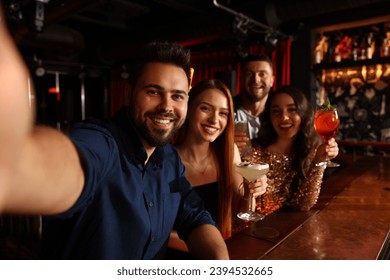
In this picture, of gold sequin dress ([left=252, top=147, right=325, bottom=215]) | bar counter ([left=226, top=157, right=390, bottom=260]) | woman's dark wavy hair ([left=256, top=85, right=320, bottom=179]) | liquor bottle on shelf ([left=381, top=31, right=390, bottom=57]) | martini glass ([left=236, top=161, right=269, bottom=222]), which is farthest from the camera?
liquor bottle on shelf ([left=381, top=31, right=390, bottom=57])

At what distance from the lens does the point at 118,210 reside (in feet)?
3.83

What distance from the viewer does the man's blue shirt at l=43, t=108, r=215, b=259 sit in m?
1.11

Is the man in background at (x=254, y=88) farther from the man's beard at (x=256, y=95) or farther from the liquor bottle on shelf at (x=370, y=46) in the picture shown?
the liquor bottle on shelf at (x=370, y=46)

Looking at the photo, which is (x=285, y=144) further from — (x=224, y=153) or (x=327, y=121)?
(x=224, y=153)

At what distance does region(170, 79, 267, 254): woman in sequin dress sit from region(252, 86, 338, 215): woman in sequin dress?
0.78ft

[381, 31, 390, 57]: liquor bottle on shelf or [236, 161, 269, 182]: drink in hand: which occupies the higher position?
[381, 31, 390, 57]: liquor bottle on shelf

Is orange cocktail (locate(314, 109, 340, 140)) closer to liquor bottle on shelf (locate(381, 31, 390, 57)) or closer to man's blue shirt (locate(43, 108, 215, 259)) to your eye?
man's blue shirt (locate(43, 108, 215, 259))

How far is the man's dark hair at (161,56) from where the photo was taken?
137 centimetres

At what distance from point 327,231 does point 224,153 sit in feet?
3.10

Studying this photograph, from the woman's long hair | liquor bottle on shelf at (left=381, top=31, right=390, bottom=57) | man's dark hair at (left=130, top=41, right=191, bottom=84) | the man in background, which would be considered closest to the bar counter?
the woman's long hair

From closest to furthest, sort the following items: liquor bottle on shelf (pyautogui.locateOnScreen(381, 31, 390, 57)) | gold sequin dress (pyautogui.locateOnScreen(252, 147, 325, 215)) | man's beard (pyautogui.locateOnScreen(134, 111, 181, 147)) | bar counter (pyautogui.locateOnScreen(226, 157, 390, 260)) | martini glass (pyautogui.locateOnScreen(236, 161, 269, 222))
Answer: bar counter (pyautogui.locateOnScreen(226, 157, 390, 260))
man's beard (pyautogui.locateOnScreen(134, 111, 181, 147))
martini glass (pyautogui.locateOnScreen(236, 161, 269, 222))
gold sequin dress (pyautogui.locateOnScreen(252, 147, 325, 215))
liquor bottle on shelf (pyautogui.locateOnScreen(381, 31, 390, 57))

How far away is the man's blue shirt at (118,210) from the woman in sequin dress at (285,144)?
97 centimetres

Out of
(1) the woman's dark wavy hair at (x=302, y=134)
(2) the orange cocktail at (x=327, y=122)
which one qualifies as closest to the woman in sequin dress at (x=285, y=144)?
(1) the woman's dark wavy hair at (x=302, y=134)

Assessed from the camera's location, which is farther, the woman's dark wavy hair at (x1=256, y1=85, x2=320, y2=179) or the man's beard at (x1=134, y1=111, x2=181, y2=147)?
the woman's dark wavy hair at (x1=256, y1=85, x2=320, y2=179)
